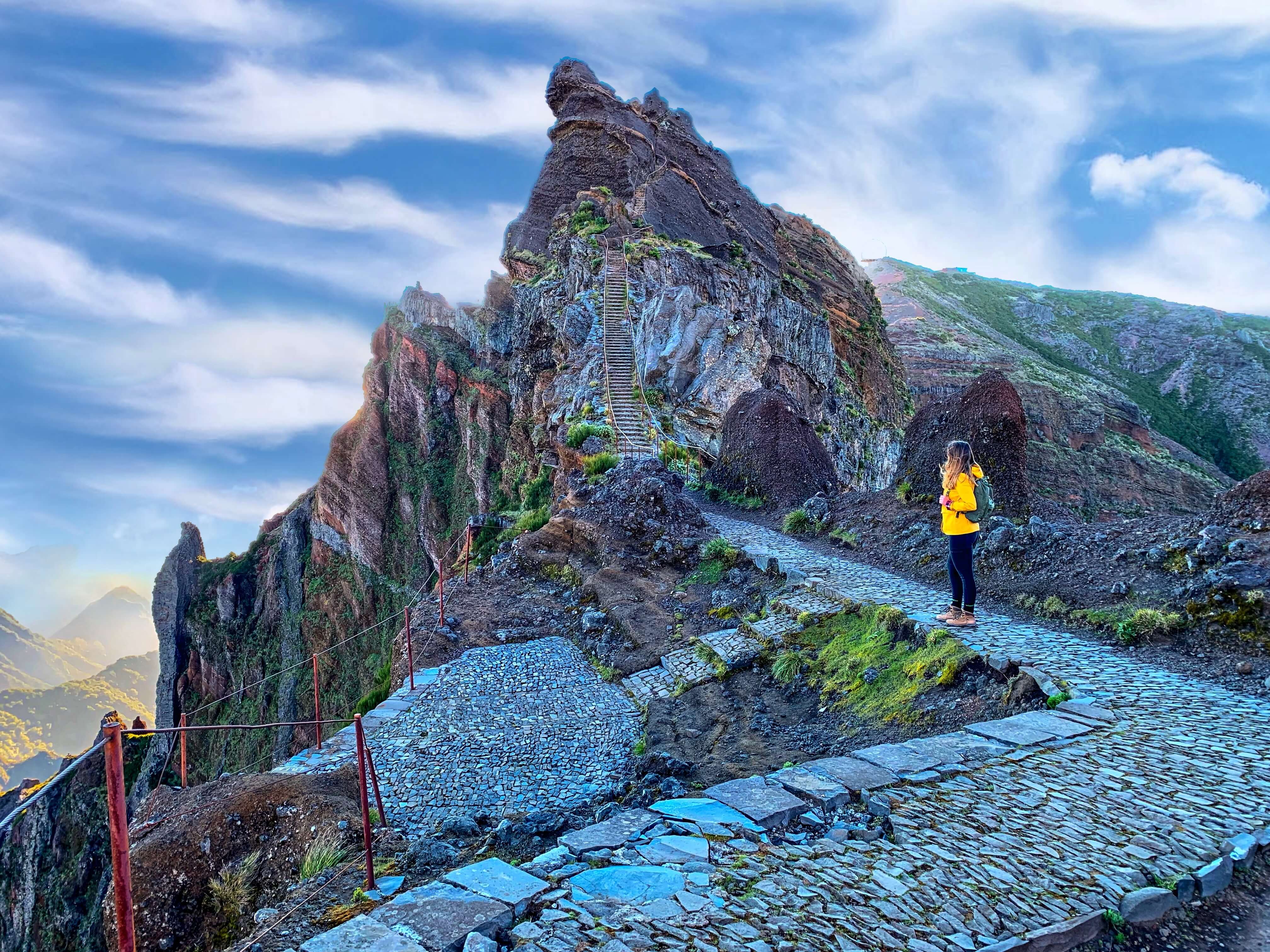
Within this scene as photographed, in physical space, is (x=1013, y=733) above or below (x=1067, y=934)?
above

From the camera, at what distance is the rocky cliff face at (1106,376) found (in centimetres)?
4666

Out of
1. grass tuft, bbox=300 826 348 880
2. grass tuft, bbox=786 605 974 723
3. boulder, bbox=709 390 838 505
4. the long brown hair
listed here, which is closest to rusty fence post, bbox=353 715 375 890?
grass tuft, bbox=300 826 348 880

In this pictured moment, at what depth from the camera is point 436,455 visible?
42.1 meters

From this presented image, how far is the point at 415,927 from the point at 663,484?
33.8 ft

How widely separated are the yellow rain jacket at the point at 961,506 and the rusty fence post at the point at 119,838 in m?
6.63

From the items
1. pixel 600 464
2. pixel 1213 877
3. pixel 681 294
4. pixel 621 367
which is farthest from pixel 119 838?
pixel 681 294

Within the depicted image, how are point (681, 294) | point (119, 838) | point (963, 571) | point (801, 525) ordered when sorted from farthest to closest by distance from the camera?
point (681, 294) < point (801, 525) < point (963, 571) < point (119, 838)

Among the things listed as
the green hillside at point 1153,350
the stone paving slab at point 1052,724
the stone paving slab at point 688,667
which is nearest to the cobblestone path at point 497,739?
the stone paving slab at point 688,667

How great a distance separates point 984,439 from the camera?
1080 cm

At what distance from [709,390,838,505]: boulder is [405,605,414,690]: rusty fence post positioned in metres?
8.08

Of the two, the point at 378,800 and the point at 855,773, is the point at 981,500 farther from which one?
the point at 378,800

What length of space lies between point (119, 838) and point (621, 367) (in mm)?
21660

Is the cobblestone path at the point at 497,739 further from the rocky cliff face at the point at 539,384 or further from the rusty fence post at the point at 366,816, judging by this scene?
the rocky cliff face at the point at 539,384

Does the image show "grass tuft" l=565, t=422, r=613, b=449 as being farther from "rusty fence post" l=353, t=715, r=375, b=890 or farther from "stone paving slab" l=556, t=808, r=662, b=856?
Answer: "stone paving slab" l=556, t=808, r=662, b=856
